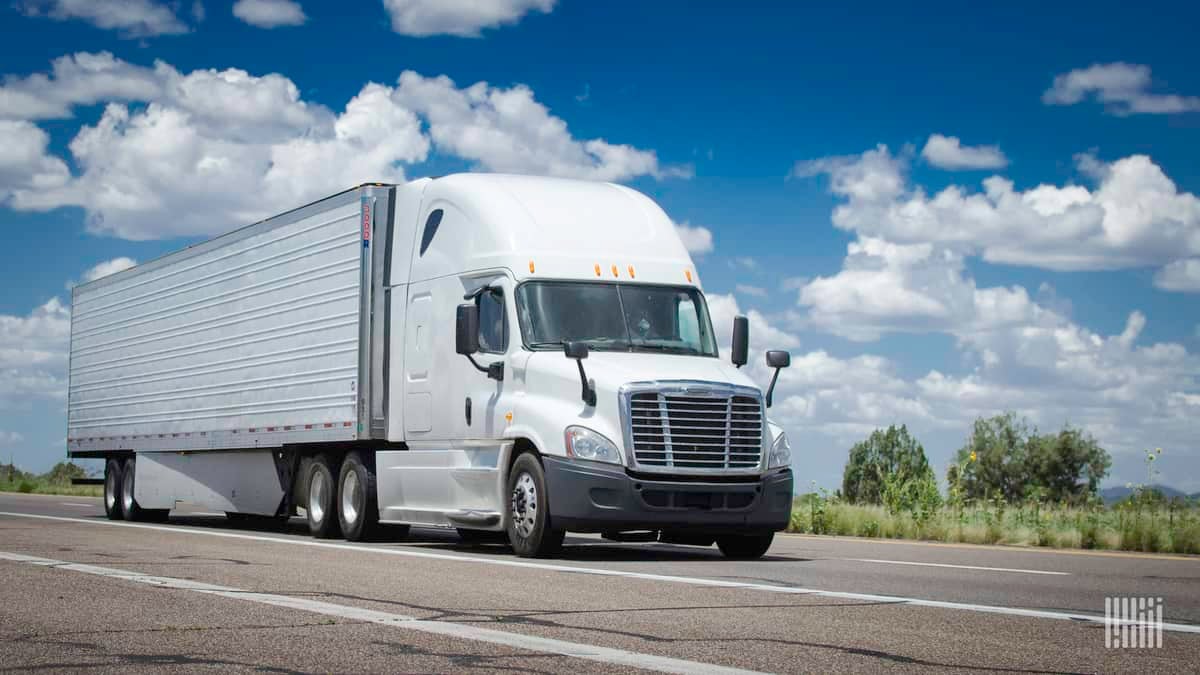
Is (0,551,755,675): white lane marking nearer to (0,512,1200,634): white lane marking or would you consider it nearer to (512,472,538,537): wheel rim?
(0,512,1200,634): white lane marking

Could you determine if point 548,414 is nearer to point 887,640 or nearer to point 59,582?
point 59,582

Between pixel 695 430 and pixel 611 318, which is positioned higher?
pixel 611 318

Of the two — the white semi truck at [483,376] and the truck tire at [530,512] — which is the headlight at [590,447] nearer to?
the white semi truck at [483,376]

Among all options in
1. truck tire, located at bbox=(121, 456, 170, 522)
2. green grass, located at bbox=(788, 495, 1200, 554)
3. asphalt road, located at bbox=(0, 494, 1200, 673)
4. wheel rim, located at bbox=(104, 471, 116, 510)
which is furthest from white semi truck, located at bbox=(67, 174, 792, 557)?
green grass, located at bbox=(788, 495, 1200, 554)

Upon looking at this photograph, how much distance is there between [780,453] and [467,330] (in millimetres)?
3316

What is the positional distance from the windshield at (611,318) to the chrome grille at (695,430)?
1078 millimetres

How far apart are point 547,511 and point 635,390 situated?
4.63ft

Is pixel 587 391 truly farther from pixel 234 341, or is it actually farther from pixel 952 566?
pixel 234 341

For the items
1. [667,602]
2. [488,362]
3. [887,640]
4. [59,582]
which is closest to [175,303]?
[488,362]

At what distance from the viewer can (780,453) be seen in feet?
→ 47.1

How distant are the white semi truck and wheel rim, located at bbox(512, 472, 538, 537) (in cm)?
2

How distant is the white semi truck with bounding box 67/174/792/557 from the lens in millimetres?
13625

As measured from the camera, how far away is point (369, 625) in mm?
7840

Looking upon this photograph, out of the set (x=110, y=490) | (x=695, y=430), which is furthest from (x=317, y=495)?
(x=110, y=490)
